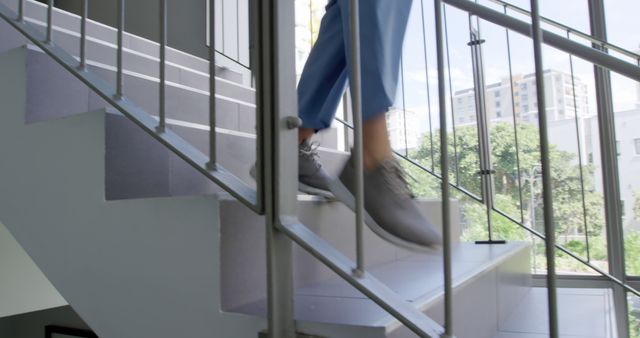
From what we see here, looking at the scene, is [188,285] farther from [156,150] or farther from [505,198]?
[505,198]

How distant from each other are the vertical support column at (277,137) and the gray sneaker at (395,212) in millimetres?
136

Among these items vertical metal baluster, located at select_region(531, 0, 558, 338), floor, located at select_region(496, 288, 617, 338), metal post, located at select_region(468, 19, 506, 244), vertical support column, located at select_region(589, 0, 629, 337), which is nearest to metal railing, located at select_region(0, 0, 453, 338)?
vertical metal baluster, located at select_region(531, 0, 558, 338)

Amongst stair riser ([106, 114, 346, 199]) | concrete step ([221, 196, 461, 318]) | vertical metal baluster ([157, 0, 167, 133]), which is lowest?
concrete step ([221, 196, 461, 318])

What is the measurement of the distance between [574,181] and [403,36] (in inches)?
66.4

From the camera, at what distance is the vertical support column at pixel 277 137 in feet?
2.37

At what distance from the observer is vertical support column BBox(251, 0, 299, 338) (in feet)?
2.37

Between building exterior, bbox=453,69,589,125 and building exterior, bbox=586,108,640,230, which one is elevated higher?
building exterior, bbox=453,69,589,125

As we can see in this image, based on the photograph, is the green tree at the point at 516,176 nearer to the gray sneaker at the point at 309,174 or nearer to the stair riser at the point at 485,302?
the stair riser at the point at 485,302

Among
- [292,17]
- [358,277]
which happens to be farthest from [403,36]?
[358,277]

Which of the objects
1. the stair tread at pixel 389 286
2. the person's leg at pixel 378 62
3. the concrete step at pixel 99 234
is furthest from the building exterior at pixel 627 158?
the concrete step at pixel 99 234

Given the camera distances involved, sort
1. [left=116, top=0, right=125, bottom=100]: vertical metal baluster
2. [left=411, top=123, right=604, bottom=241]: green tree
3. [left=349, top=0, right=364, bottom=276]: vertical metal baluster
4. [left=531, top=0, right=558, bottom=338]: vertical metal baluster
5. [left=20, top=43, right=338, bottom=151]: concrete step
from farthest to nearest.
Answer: [left=411, top=123, right=604, bottom=241]: green tree → [left=20, top=43, right=338, bottom=151]: concrete step → [left=116, top=0, right=125, bottom=100]: vertical metal baluster → [left=349, top=0, right=364, bottom=276]: vertical metal baluster → [left=531, top=0, right=558, bottom=338]: vertical metal baluster

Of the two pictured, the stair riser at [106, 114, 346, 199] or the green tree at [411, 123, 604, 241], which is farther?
the green tree at [411, 123, 604, 241]

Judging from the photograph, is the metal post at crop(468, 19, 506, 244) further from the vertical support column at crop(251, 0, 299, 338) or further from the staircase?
the vertical support column at crop(251, 0, 299, 338)

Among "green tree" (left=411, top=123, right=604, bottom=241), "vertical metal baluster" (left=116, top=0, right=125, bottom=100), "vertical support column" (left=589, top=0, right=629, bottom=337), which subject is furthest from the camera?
"vertical support column" (left=589, top=0, right=629, bottom=337)
